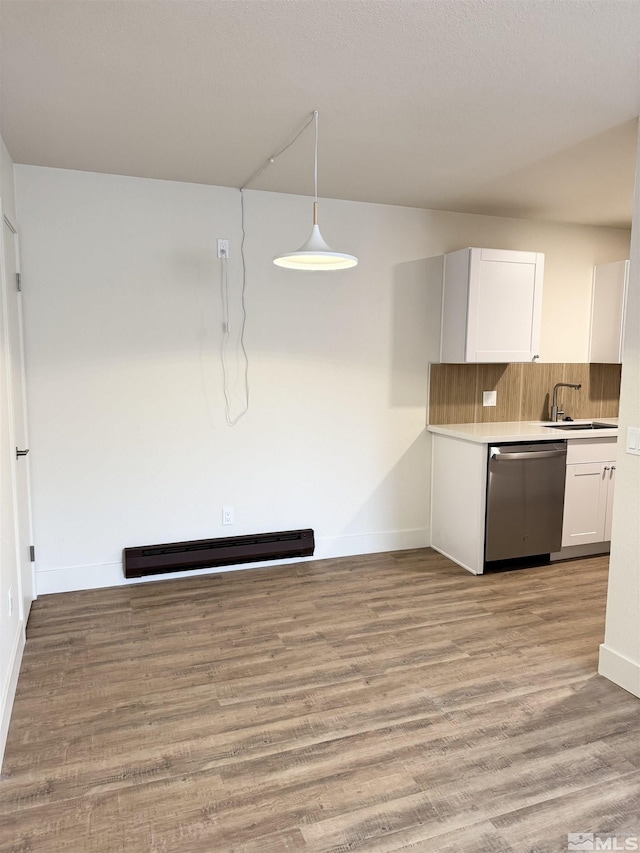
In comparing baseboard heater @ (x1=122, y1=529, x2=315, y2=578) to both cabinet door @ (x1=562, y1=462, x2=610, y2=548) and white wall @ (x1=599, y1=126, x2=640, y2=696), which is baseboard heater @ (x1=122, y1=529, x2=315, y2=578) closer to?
cabinet door @ (x1=562, y1=462, x2=610, y2=548)

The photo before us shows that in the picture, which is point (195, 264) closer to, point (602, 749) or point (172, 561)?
point (172, 561)

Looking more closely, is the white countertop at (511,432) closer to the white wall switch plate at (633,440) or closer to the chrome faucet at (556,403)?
the chrome faucet at (556,403)

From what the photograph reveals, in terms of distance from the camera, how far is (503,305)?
13.9 feet

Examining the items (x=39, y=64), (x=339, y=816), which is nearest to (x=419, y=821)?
(x=339, y=816)

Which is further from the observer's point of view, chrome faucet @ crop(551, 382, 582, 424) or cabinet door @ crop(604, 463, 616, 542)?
chrome faucet @ crop(551, 382, 582, 424)

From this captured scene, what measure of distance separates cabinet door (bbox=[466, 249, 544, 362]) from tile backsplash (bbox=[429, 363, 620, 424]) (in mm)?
357

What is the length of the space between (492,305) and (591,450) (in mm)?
1255

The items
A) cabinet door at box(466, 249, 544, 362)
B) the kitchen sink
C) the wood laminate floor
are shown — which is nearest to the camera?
the wood laminate floor

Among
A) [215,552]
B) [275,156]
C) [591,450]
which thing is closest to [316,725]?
[215,552]

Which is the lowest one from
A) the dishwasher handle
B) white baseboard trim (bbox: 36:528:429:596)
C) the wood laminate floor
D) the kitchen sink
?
the wood laminate floor

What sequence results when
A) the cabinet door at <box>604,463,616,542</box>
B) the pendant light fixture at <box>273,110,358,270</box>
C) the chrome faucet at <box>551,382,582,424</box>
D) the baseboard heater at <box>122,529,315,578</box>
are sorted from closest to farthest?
the pendant light fixture at <box>273,110,358,270</box>, the baseboard heater at <box>122,529,315,578</box>, the cabinet door at <box>604,463,616,542</box>, the chrome faucet at <box>551,382,582,424</box>

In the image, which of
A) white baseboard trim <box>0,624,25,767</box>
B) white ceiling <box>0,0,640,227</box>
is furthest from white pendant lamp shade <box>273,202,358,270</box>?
white baseboard trim <box>0,624,25,767</box>

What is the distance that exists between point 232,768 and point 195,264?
2.85m

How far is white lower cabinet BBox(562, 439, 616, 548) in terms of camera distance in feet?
13.8
